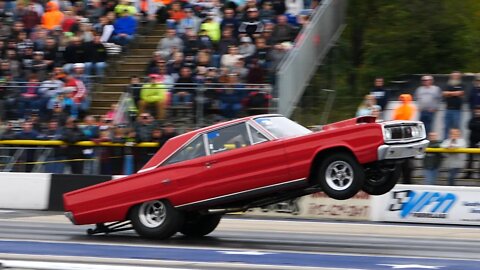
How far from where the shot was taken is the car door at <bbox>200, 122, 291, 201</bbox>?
13000 millimetres

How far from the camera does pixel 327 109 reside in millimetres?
23234

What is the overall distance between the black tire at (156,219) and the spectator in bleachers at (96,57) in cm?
986

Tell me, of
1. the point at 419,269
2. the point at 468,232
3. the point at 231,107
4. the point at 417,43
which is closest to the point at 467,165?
the point at 468,232

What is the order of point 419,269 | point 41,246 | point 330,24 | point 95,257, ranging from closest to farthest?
point 419,269, point 95,257, point 41,246, point 330,24

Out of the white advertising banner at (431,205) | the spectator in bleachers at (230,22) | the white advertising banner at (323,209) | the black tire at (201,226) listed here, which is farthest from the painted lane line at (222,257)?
the spectator in bleachers at (230,22)

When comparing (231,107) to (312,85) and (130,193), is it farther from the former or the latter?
(130,193)

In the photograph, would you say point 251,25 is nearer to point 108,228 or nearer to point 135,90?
point 135,90

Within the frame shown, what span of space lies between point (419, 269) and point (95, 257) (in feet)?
12.3

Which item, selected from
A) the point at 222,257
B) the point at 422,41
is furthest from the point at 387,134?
the point at 422,41

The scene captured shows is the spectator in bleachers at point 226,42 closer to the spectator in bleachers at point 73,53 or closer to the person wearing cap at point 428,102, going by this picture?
the spectator in bleachers at point 73,53

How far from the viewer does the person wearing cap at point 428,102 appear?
19.5 meters

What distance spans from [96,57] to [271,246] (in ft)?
36.8

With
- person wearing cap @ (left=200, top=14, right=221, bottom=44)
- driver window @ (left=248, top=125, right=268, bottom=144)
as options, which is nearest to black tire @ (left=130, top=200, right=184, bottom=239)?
driver window @ (left=248, top=125, right=268, bottom=144)

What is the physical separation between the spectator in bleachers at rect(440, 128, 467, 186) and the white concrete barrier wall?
820 centimetres
